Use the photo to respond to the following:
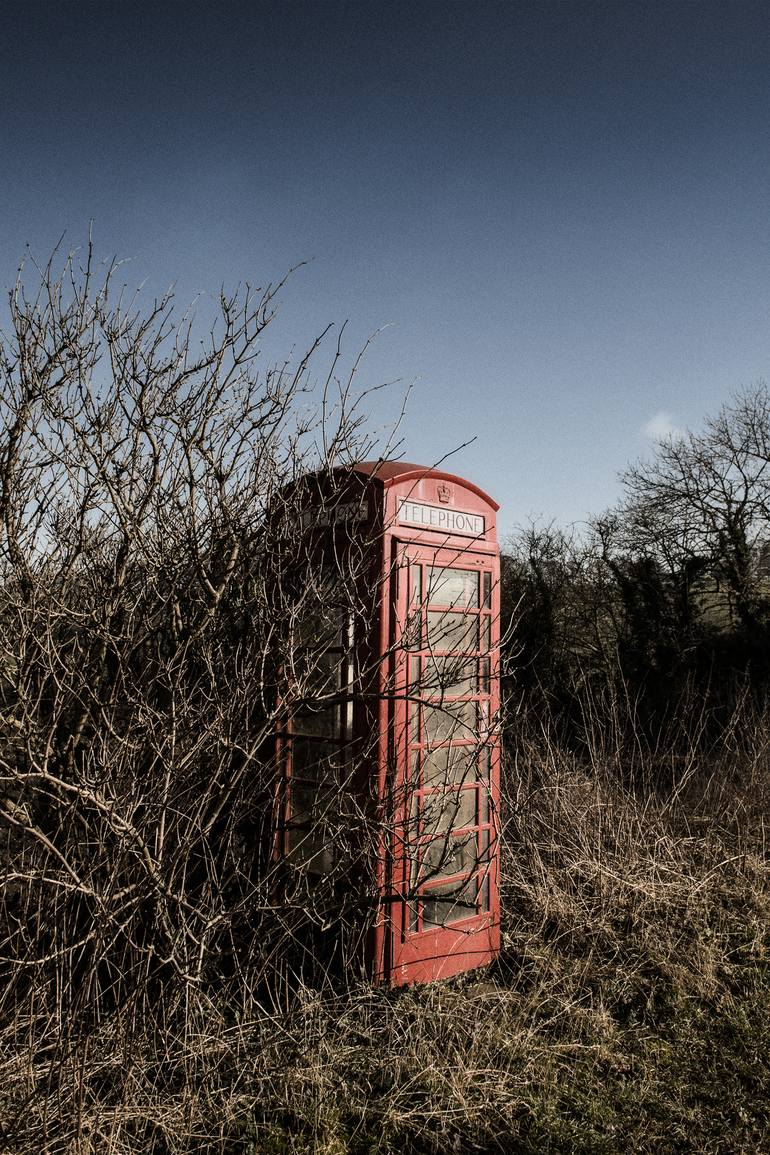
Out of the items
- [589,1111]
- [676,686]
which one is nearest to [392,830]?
[589,1111]

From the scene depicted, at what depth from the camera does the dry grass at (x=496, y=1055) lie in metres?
3.09

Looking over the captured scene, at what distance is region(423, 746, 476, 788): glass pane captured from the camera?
4.36m

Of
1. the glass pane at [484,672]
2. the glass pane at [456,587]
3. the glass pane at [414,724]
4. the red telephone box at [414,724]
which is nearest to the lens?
the red telephone box at [414,724]

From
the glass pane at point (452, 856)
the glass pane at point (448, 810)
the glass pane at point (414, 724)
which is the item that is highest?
the glass pane at point (414, 724)

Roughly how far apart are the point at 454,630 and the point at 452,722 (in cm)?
54

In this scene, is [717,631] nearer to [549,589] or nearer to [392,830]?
[549,589]

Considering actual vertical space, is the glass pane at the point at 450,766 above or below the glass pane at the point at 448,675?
below

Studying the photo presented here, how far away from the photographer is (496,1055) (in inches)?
149

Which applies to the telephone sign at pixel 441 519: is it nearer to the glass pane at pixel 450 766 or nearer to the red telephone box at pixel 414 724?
the red telephone box at pixel 414 724

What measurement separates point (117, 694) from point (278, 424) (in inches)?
58.6

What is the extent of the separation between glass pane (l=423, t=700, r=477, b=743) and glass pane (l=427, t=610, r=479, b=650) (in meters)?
0.32

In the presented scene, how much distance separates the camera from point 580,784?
6.41 meters

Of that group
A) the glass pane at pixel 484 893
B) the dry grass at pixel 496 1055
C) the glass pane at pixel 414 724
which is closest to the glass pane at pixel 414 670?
the glass pane at pixel 414 724

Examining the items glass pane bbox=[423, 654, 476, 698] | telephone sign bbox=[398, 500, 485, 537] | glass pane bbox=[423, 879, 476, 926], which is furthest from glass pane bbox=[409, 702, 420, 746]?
telephone sign bbox=[398, 500, 485, 537]
